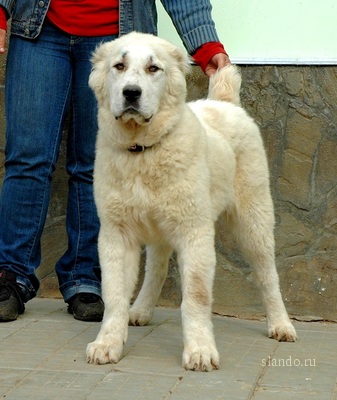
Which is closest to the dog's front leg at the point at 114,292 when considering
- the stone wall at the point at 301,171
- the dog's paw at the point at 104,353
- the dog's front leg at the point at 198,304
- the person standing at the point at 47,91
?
the dog's paw at the point at 104,353

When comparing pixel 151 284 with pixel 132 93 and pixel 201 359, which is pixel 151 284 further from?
pixel 132 93

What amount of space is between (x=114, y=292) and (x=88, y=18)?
1.60 metres

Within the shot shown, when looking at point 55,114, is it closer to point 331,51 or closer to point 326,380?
point 331,51

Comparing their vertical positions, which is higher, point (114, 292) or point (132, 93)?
point (132, 93)

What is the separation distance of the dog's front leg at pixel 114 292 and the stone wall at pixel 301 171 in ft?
4.41

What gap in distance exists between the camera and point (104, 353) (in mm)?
4230

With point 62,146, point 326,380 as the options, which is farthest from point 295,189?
point 326,380

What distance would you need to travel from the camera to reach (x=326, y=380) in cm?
404

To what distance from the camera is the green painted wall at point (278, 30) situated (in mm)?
5703

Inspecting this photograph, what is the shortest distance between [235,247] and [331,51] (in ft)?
4.50

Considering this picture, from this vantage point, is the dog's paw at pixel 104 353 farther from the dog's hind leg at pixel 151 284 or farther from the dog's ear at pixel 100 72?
the dog's ear at pixel 100 72

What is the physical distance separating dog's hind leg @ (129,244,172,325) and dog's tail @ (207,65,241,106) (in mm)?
933

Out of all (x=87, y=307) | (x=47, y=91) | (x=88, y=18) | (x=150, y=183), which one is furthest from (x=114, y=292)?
(x=88, y=18)

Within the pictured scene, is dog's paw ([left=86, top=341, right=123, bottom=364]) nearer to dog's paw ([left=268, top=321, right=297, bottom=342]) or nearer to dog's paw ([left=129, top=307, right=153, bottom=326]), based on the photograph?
dog's paw ([left=129, top=307, right=153, bottom=326])
